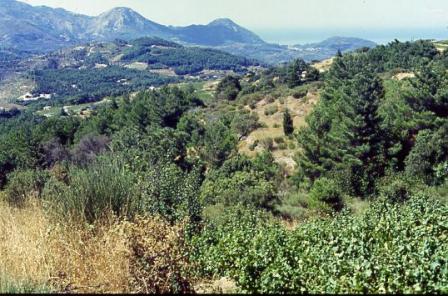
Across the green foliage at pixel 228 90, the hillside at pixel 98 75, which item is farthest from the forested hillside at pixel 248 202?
the hillside at pixel 98 75

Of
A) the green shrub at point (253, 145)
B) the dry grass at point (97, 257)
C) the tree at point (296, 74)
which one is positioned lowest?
the green shrub at point (253, 145)

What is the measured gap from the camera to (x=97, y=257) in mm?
4426

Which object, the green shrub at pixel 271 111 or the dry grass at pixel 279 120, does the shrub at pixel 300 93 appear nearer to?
the dry grass at pixel 279 120

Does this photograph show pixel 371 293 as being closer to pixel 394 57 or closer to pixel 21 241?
pixel 21 241

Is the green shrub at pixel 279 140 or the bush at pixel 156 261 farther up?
the bush at pixel 156 261

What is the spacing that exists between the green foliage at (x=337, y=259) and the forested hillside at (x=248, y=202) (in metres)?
0.02

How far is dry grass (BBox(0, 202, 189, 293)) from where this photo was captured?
13.1 feet

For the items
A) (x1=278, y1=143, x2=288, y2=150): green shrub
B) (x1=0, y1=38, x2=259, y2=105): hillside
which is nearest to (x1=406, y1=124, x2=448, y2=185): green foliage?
(x1=278, y1=143, x2=288, y2=150): green shrub

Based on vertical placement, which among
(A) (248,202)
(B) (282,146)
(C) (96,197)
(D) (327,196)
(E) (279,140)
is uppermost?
(C) (96,197)

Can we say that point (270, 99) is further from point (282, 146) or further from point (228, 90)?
point (282, 146)

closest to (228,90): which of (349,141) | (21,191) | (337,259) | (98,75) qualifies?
(349,141)

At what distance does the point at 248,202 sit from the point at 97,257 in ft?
40.9

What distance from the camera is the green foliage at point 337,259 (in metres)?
3.46

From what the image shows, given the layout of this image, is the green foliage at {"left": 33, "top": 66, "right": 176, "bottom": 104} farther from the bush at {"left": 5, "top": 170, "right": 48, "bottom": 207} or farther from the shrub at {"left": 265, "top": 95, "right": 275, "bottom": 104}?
the bush at {"left": 5, "top": 170, "right": 48, "bottom": 207}
